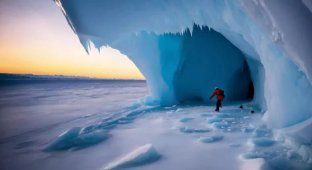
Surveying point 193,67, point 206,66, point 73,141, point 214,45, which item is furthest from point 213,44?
point 73,141

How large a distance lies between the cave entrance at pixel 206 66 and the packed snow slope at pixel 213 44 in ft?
0.13

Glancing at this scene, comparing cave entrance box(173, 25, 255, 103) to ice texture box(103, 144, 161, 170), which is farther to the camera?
cave entrance box(173, 25, 255, 103)

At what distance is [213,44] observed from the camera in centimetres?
899

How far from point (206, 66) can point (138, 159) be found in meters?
7.11

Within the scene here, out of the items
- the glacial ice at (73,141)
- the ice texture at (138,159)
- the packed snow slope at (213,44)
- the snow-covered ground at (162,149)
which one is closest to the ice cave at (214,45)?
the packed snow slope at (213,44)

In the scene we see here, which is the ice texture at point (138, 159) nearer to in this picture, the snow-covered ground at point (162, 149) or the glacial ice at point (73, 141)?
the snow-covered ground at point (162, 149)

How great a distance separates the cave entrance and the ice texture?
20.6 ft

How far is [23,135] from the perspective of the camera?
15.1ft

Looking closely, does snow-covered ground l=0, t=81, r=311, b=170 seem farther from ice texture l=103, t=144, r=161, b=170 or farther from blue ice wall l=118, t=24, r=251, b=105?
blue ice wall l=118, t=24, r=251, b=105

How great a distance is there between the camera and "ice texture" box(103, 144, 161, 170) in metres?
2.46

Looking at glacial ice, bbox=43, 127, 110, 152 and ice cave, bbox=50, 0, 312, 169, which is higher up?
ice cave, bbox=50, 0, 312, 169

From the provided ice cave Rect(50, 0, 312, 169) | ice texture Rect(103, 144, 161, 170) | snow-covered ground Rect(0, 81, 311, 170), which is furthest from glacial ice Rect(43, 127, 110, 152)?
ice cave Rect(50, 0, 312, 169)

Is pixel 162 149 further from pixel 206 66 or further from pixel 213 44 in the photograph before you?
pixel 213 44

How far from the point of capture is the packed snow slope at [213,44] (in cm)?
206
